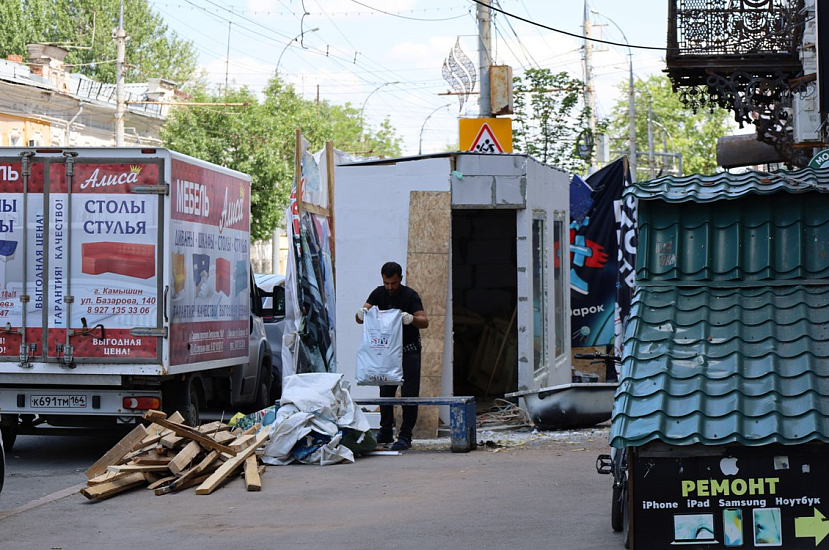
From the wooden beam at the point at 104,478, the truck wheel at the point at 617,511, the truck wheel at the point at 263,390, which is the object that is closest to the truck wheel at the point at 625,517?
the truck wheel at the point at 617,511

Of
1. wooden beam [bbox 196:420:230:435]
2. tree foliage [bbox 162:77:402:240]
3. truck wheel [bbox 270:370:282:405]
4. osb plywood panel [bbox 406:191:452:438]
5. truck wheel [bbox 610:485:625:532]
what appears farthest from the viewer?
tree foliage [bbox 162:77:402:240]

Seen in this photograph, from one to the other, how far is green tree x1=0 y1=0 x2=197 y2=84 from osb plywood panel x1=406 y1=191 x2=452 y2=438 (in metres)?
48.4

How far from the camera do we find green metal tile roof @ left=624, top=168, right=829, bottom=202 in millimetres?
6840

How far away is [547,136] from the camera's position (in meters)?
26.5

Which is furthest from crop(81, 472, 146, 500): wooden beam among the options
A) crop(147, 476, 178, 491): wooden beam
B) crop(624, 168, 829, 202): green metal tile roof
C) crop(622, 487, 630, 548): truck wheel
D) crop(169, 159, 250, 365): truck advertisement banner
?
crop(624, 168, 829, 202): green metal tile roof

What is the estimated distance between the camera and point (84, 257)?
456 inches

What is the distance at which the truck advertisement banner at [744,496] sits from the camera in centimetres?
593

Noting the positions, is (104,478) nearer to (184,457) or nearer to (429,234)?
(184,457)

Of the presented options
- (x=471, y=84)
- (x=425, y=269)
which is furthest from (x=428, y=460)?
(x=471, y=84)

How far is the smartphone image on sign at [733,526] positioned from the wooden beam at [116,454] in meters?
5.95

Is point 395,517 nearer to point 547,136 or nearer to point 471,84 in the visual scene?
point 547,136

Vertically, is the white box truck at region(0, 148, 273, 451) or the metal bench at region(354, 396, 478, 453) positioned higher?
the white box truck at region(0, 148, 273, 451)

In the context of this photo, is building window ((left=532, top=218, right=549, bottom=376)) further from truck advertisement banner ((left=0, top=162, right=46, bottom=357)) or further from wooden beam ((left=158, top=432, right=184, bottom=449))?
truck advertisement banner ((left=0, top=162, right=46, bottom=357))

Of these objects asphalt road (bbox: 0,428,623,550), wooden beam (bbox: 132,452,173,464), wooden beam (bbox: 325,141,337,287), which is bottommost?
asphalt road (bbox: 0,428,623,550)
